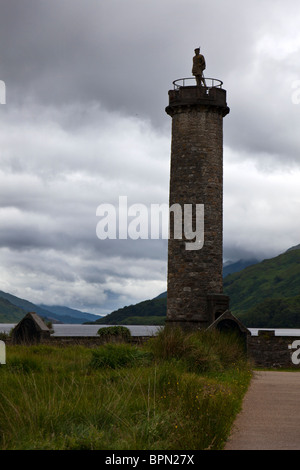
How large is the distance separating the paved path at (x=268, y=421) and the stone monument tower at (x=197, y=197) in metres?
14.8

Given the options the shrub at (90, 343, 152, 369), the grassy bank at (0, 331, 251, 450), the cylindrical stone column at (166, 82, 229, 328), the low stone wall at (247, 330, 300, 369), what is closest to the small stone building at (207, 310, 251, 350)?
the low stone wall at (247, 330, 300, 369)

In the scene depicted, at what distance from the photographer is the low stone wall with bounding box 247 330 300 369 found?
2880 centimetres

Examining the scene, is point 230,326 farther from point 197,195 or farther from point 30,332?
point 30,332

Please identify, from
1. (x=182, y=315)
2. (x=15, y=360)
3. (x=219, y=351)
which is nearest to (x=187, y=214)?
(x=182, y=315)

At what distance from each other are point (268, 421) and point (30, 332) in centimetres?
2097

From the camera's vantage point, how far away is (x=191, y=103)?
3331cm

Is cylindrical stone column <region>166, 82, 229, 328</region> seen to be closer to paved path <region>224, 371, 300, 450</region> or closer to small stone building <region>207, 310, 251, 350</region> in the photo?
small stone building <region>207, 310, 251, 350</region>

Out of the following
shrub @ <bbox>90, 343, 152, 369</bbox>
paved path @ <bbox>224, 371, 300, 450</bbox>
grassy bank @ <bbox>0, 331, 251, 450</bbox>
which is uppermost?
shrub @ <bbox>90, 343, 152, 369</bbox>

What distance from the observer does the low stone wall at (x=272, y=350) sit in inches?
1134

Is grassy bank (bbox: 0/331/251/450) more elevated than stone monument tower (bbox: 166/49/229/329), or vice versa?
stone monument tower (bbox: 166/49/229/329)

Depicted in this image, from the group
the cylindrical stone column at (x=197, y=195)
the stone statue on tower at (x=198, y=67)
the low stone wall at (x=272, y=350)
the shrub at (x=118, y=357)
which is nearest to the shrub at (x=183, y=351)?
the shrub at (x=118, y=357)

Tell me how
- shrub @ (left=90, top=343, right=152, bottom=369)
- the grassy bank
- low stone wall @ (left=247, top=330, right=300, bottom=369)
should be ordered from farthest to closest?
low stone wall @ (left=247, top=330, right=300, bottom=369)
shrub @ (left=90, top=343, right=152, bottom=369)
the grassy bank
